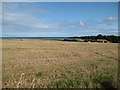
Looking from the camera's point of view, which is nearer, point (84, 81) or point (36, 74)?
point (84, 81)

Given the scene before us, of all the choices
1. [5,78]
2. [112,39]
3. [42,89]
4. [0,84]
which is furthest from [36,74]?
[112,39]

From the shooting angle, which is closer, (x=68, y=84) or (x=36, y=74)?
(x=68, y=84)

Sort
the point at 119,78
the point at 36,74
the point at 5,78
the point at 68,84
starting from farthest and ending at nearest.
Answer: the point at 36,74, the point at 5,78, the point at 119,78, the point at 68,84

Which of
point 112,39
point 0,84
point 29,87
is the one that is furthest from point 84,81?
point 112,39

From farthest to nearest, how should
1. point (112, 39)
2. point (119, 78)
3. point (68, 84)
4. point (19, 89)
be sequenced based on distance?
point (112, 39)
point (119, 78)
point (68, 84)
point (19, 89)

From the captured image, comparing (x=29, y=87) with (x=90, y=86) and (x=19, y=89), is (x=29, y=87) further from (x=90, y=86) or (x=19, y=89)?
(x=90, y=86)

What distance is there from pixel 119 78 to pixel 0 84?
18.9 ft

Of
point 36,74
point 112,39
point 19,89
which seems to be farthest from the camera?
point 112,39

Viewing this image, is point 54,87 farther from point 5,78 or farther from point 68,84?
point 5,78

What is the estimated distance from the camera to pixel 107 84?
1221 centimetres

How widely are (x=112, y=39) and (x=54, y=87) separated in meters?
107

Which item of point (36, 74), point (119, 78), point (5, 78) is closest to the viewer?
point (119, 78)

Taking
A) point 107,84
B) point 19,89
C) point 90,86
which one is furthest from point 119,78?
point 19,89

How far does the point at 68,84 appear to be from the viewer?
12203 mm
